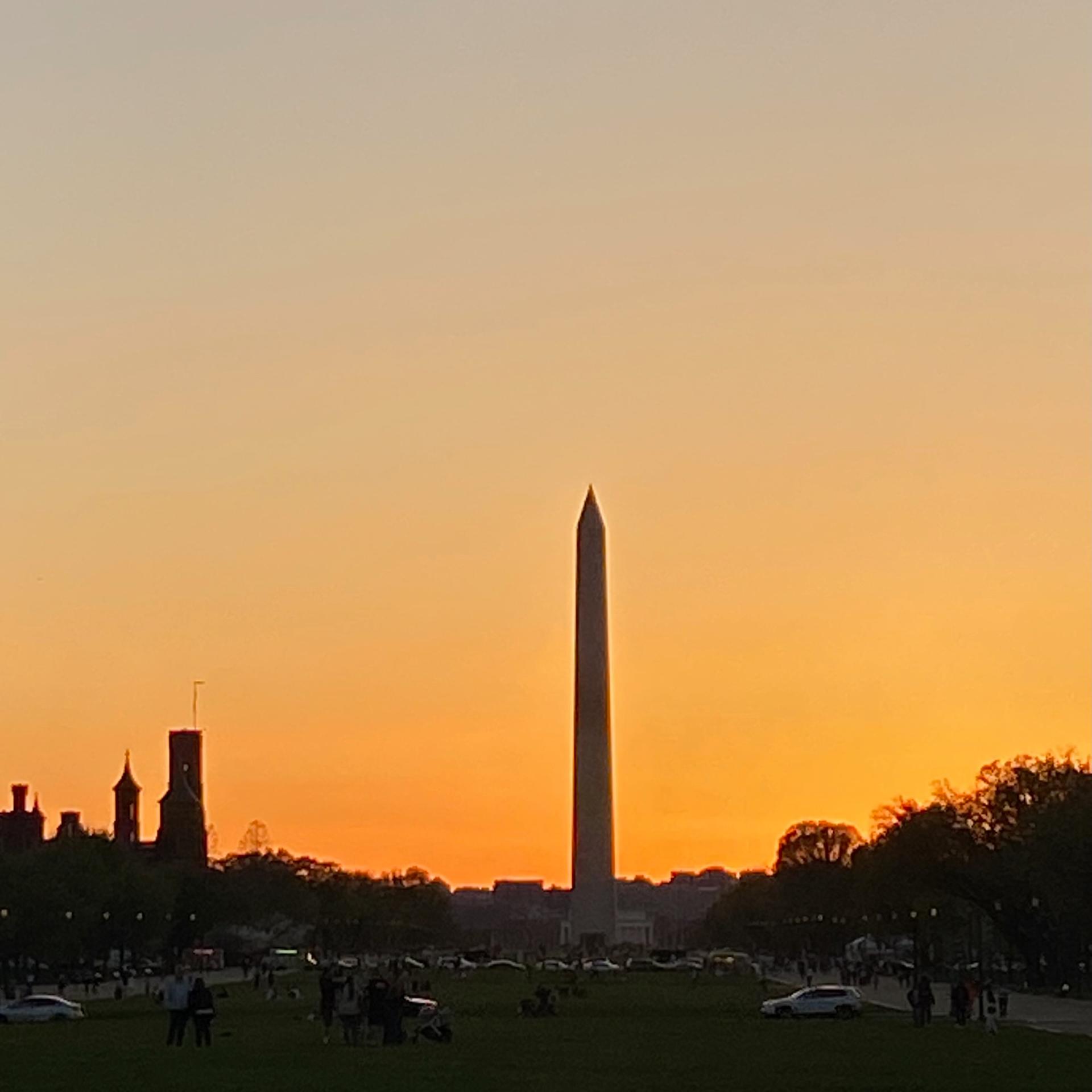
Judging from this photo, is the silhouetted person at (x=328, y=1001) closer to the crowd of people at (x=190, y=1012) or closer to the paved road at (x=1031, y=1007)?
the crowd of people at (x=190, y=1012)

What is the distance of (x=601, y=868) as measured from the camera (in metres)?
129

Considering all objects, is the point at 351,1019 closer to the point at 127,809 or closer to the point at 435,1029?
the point at 435,1029

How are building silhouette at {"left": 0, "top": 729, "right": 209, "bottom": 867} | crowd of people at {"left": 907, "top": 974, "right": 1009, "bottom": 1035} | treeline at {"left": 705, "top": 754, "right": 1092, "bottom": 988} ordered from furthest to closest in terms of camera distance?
1. building silhouette at {"left": 0, "top": 729, "right": 209, "bottom": 867}
2. treeline at {"left": 705, "top": 754, "right": 1092, "bottom": 988}
3. crowd of people at {"left": 907, "top": 974, "right": 1009, "bottom": 1035}

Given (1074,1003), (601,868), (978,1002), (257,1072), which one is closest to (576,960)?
(601,868)

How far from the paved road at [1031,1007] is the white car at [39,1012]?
865 inches

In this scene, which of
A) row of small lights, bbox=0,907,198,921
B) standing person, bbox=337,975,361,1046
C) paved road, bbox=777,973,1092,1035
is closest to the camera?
standing person, bbox=337,975,361,1046

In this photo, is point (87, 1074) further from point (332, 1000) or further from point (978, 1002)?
point (978, 1002)

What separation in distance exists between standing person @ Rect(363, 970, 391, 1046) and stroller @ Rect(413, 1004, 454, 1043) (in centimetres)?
72

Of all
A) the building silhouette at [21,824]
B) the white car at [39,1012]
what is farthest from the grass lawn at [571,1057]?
the building silhouette at [21,824]

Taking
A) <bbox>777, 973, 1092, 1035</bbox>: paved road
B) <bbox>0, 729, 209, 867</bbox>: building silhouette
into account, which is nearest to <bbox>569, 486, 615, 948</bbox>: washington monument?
<bbox>777, 973, 1092, 1035</bbox>: paved road

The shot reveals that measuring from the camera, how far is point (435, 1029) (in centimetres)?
4784

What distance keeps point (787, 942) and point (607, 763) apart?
6362 centimetres

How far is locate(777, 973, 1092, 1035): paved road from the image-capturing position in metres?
56.1

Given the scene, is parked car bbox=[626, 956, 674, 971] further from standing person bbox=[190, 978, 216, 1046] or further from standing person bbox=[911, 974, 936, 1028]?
standing person bbox=[190, 978, 216, 1046]
